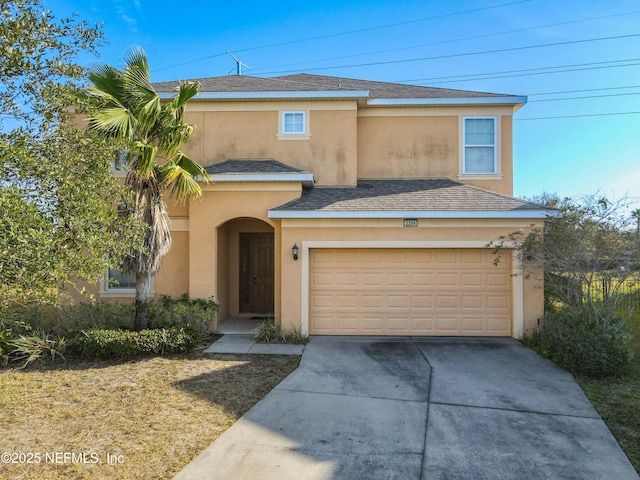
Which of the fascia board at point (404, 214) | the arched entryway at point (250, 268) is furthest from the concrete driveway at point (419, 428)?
the arched entryway at point (250, 268)

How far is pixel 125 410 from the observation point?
535 centimetres

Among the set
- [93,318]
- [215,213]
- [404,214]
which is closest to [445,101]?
[404,214]

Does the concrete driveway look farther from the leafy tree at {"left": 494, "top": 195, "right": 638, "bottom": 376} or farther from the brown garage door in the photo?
the brown garage door

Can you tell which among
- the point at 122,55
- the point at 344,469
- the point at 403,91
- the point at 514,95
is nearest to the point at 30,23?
the point at 122,55

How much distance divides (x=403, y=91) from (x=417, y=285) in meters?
7.06

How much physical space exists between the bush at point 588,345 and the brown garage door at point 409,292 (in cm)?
155

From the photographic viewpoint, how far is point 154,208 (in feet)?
27.4

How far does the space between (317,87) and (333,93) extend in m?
0.67

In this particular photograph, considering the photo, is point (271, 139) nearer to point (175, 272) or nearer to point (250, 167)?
point (250, 167)

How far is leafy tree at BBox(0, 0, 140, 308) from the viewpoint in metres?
3.69

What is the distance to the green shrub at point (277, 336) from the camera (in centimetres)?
908

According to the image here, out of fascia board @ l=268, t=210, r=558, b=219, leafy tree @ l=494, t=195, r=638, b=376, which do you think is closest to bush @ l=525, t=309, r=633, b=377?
leafy tree @ l=494, t=195, r=638, b=376

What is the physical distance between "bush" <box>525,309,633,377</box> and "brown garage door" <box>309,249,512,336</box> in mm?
1552

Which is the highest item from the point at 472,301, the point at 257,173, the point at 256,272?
the point at 257,173
